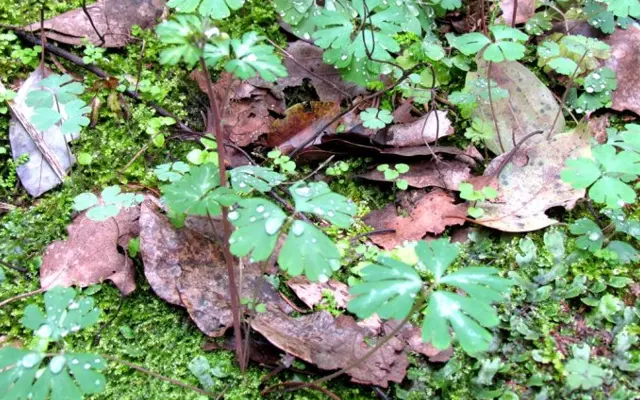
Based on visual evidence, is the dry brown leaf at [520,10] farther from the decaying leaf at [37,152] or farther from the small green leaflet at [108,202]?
the decaying leaf at [37,152]

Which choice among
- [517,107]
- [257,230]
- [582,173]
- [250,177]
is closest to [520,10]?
[517,107]

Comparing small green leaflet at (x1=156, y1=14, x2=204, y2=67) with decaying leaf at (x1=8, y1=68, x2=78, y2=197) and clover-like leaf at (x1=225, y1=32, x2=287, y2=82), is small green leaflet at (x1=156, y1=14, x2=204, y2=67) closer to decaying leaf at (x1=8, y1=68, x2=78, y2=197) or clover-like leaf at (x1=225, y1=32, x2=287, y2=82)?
clover-like leaf at (x1=225, y1=32, x2=287, y2=82)

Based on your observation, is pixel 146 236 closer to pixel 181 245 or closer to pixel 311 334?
pixel 181 245

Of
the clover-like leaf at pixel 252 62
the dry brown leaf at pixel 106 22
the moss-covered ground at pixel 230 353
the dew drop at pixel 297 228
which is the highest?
the clover-like leaf at pixel 252 62

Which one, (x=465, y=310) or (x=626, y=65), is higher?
(x=465, y=310)

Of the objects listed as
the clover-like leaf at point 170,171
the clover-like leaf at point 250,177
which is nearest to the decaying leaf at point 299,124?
the clover-like leaf at point 170,171

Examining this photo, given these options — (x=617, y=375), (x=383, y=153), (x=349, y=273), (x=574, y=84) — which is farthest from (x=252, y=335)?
(x=574, y=84)

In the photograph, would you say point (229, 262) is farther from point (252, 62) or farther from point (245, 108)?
point (245, 108)
